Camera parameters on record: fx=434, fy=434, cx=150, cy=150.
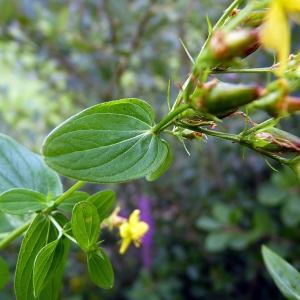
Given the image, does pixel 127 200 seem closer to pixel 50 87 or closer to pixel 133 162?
pixel 50 87

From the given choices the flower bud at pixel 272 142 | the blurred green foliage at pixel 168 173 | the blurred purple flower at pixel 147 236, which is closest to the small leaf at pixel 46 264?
the flower bud at pixel 272 142

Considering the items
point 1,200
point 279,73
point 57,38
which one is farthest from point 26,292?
point 57,38

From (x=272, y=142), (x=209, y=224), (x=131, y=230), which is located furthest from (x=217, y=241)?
(x=272, y=142)

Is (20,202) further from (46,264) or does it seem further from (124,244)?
(124,244)

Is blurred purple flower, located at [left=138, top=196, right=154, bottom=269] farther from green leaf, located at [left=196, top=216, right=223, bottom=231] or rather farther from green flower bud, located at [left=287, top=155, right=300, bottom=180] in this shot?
green flower bud, located at [left=287, top=155, right=300, bottom=180]

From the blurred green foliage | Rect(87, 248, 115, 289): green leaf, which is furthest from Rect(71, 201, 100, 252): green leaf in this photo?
the blurred green foliage

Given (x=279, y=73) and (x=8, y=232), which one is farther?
(x=8, y=232)
